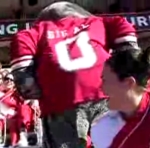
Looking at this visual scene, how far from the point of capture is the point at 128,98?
3094 millimetres

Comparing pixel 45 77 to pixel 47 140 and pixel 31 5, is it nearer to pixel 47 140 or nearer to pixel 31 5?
pixel 47 140

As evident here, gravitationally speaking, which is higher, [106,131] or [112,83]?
[112,83]

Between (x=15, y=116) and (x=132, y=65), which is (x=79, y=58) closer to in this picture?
(x=132, y=65)

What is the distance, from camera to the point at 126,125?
3127 millimetres

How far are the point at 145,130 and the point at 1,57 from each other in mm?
11628

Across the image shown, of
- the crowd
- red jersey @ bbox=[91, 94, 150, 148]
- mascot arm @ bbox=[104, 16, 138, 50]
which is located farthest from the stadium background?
red jersey @ bbox=[91, 94, 150, 148]

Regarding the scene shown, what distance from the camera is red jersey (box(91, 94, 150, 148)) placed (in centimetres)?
309

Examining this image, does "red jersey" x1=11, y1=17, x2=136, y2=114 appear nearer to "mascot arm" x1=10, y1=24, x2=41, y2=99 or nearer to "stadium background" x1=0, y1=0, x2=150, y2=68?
"mascot arm" x1=10, y1=24, x2=41, y2=99

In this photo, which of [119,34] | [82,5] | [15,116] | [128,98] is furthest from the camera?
[82,5]

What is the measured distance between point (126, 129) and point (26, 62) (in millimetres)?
1027

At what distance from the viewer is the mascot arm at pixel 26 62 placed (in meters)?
4.02

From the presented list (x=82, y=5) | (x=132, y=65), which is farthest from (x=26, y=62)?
(x=82, y=5)

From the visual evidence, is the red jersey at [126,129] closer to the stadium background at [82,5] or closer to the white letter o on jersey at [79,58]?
the white letter o on jersey at [79,58]

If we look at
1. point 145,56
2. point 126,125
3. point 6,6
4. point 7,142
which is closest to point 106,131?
point 126,125
